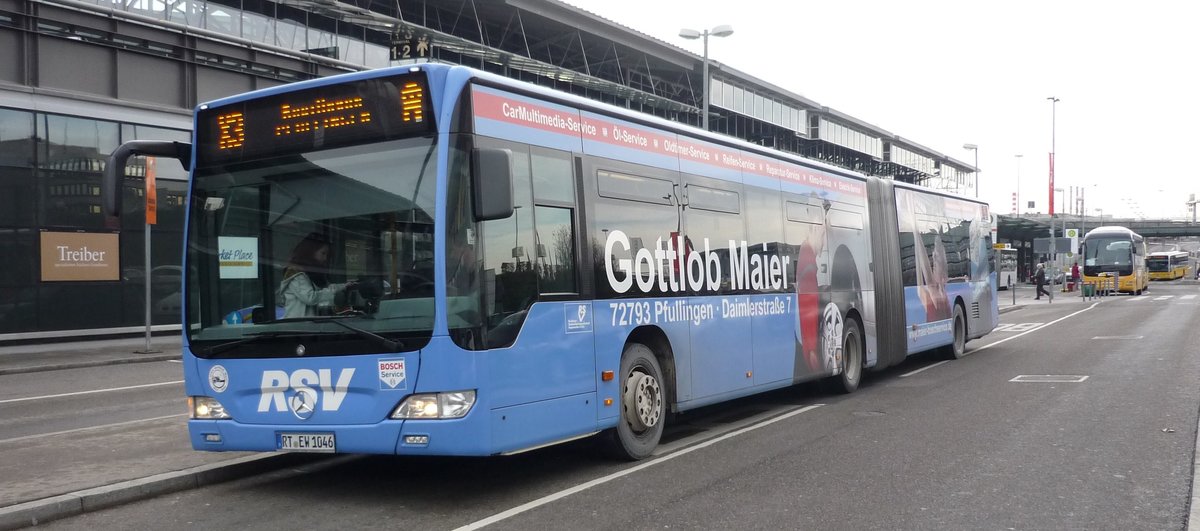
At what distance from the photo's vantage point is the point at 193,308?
745cm

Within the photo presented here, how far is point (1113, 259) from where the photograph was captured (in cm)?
5697

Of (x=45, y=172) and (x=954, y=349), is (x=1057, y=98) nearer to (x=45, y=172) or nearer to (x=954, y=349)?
(x=954, y=349)

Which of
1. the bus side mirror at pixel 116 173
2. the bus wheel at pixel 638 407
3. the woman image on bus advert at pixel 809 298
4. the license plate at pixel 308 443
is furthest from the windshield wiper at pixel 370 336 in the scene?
the woman image on bus advert at pixel 809 298

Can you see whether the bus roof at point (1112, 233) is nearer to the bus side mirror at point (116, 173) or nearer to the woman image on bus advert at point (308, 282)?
the woman image on bus advert at point (308, 282)

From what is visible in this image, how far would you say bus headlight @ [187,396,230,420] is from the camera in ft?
24.1

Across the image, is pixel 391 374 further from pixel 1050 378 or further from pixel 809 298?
pixel 1050 378

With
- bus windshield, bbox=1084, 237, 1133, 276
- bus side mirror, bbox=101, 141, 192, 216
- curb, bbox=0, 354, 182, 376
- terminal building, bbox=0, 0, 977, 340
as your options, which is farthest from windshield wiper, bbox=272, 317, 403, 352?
bus windshield, bbox=1084, 237, 1133, 276

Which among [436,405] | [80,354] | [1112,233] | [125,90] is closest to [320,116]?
[436,405]

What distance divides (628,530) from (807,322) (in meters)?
6.67

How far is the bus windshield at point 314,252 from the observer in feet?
22.0

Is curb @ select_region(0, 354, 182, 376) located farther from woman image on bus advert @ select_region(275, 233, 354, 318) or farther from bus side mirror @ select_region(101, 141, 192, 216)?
woman image on bus advert @ select_region(275, 233, 354, 318)

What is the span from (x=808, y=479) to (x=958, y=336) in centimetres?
1256

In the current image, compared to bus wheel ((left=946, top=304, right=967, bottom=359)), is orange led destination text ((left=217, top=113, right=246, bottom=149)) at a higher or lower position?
higher

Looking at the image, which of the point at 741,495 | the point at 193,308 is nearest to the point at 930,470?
the point at 741,495
